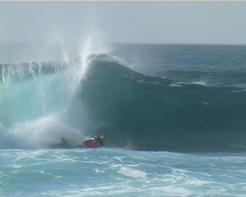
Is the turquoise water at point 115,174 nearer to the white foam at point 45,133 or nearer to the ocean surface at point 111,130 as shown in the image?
the ocean surface at point 111,130

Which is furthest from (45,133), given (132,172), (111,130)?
(132,172)

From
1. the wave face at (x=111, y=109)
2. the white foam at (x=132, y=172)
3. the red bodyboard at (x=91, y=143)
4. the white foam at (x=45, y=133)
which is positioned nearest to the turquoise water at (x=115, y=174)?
the white foam at (x=132, y=172)

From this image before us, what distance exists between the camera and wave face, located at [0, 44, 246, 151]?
18.3 metres

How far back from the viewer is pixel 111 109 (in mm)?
21094

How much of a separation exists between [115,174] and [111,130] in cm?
674

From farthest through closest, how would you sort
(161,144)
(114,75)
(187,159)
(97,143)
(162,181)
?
(114,75)
(161,144)
(97,143)
(187,159)
(162,181)

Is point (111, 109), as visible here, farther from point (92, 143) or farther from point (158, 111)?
point (92, 143)

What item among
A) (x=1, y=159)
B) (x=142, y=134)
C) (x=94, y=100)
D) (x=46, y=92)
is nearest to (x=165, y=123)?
(x=142, y=134)

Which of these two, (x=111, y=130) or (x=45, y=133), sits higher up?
(x=111, y=130)

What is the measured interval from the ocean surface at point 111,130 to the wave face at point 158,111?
4 cm

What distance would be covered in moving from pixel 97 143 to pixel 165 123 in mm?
4849

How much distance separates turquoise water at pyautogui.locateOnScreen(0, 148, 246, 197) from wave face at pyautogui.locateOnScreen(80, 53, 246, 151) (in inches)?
131

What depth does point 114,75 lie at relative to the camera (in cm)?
2253

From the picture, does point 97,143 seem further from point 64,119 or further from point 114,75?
point 114,75
